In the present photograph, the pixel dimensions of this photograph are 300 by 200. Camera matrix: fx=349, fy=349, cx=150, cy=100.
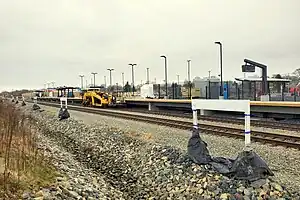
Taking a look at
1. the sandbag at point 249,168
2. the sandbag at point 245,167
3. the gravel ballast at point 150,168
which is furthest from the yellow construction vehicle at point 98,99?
the sandbag at point 249,168

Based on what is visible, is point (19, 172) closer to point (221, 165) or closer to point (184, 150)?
point (221, 165)

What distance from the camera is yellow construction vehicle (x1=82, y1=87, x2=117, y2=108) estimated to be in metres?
40.3

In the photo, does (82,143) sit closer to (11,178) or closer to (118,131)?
(118,131)

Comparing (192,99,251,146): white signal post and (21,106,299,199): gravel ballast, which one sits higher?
(192,99,251,146): white signal post

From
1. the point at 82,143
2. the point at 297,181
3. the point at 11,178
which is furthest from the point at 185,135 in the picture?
the point at 11,178

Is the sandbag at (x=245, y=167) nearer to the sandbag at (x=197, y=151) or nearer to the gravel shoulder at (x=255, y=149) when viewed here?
the sandbag at (x=197, y=151)

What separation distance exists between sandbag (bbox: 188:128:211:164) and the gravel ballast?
0.69 feet

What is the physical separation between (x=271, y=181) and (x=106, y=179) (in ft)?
17.4

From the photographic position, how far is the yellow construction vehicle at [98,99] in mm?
40287

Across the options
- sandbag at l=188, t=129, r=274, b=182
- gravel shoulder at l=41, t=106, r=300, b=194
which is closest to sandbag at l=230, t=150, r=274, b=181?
sandbag at l=188, t=129, r=274, b=182

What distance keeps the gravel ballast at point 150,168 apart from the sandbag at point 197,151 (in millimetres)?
211

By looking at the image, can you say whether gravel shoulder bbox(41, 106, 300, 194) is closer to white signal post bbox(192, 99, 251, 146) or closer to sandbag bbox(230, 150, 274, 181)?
sandbag bbox(230, 150, 274, 181)

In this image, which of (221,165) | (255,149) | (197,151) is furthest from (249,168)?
(255,149)

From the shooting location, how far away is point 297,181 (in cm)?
742
